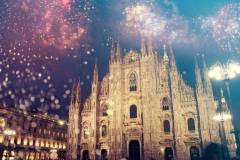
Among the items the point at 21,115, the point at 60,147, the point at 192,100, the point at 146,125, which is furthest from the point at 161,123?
the point at 60,147

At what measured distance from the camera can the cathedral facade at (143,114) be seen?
33.8 meters

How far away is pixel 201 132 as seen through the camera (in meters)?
32.8

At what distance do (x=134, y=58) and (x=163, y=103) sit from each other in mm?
10410

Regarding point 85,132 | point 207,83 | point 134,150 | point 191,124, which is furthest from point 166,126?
point 85,132

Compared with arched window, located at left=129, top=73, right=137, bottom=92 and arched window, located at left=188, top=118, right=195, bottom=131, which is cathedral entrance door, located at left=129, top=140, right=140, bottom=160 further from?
arched window, located at left=129, top=73, right=137, bottom=92

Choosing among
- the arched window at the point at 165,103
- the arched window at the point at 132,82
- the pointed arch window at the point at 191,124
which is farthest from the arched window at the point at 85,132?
the pointed arch window at the point at 191,124

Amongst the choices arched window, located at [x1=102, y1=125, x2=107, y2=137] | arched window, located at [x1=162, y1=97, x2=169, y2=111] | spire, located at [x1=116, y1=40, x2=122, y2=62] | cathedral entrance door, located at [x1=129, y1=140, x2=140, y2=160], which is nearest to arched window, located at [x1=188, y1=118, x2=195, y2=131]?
arched window, located at [x1=162, y1=97, x2=169, y2=111]

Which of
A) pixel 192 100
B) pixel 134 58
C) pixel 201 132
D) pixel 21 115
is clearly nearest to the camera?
pixel 201 132

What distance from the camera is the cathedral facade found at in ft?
111

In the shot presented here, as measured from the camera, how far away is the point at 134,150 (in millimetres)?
37844

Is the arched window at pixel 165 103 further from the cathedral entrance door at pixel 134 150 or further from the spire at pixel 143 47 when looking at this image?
the spire at pixel 143 47

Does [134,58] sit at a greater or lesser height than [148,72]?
greater

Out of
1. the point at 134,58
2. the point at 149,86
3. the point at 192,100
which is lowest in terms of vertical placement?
the point at 192,100

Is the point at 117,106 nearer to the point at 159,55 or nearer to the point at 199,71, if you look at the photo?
the point at 159,55
